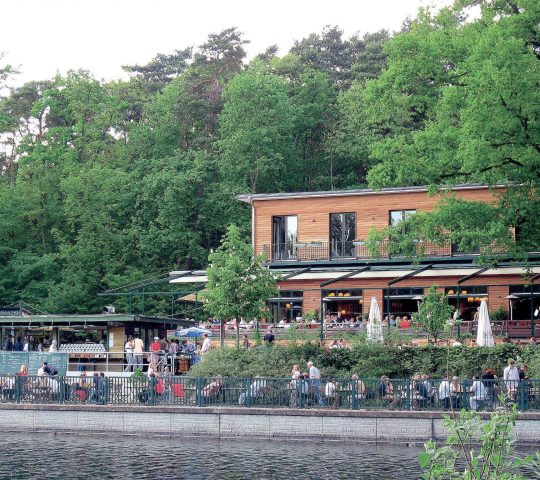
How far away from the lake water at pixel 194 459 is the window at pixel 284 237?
1013 inches

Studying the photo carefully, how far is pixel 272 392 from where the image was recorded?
3528 centimetres

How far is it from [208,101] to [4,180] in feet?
50.2

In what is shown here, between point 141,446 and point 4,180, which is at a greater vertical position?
point 4,180

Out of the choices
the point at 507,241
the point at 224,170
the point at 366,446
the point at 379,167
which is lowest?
the point at 366,446

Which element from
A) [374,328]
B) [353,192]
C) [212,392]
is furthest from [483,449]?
[353,192]

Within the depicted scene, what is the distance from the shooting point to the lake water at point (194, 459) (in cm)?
2706

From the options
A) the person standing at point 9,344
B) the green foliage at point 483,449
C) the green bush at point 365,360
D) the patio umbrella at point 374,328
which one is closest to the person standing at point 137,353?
the green bush at point 365,360

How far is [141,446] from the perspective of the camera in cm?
3278

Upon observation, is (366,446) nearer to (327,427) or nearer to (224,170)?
(327,427)

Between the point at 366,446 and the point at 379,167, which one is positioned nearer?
the point at 366,446

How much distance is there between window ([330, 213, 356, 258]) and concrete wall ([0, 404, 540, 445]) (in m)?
24.4

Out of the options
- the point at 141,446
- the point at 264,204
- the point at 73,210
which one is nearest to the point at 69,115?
the point at 73,210

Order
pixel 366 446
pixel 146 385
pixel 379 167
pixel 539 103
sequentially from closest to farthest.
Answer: pixel 366 446 < pixel 146 385 < pixel 539 103 < pixel 379 167

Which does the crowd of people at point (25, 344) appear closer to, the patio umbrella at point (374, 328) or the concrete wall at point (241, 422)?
the concrete wall at point (241, 422)
